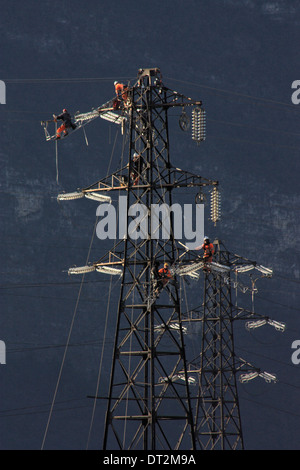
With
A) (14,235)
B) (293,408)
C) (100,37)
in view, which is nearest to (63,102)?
(100,37)

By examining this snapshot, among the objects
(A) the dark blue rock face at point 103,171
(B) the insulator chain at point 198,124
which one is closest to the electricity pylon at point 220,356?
(B) the insulator chain at point 198,124

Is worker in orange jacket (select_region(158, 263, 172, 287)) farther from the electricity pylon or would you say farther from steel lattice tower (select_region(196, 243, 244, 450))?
steel lattice tower (select_region(196, 243, 244, 450))

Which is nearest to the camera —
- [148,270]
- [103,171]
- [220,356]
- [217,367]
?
[148,270]

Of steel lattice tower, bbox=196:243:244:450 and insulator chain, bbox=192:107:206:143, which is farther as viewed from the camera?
steel lattice tower, bbox=196:243:244:450

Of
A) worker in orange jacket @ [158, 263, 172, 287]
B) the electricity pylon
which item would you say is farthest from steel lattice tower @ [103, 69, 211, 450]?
the electricity pylon

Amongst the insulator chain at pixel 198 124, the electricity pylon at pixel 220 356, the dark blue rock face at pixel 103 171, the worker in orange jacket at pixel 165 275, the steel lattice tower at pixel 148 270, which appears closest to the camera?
the steel lattice tower at pixel 148 270

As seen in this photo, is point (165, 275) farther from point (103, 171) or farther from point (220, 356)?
point (103, 171)

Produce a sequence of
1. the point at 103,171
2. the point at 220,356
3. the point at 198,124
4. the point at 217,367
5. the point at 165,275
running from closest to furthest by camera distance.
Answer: the point at 165,275
the point at 198,124
the point at 220,356
the point at 217,367
the point at 103,171

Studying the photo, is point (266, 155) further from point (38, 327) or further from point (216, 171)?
point (38, 327)

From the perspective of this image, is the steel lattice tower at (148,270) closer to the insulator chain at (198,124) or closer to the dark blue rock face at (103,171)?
the insulator chain at (198,124)

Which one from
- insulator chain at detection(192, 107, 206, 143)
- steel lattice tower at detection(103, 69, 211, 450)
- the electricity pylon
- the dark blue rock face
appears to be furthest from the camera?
the dark blue rock face

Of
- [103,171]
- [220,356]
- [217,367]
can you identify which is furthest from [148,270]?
[103,171]
